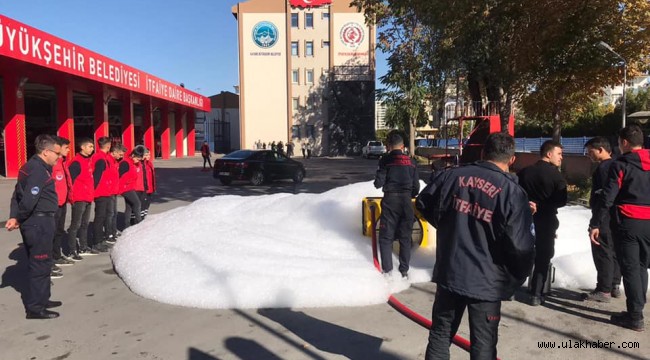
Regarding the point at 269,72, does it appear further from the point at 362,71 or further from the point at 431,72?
the point at 431,72

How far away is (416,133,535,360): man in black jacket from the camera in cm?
272

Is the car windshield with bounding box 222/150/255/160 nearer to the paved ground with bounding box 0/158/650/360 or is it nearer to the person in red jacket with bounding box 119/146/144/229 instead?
the person in red jacket with bounding box 119/146/144/229

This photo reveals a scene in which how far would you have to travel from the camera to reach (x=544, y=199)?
16.2ft

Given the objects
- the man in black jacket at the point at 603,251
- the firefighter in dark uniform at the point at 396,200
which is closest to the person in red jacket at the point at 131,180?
the firefighter in dark uniform at the point at 396,200

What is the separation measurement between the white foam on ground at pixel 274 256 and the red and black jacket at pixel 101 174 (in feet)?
2.68

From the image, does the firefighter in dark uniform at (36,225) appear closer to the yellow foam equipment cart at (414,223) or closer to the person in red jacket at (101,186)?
the person in red jacket at (101,186)

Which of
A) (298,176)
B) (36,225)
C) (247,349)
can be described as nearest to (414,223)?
(247,349)

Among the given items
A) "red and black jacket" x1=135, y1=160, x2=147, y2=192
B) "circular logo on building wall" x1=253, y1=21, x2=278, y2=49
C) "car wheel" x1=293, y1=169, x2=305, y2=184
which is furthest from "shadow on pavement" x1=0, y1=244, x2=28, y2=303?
"circular logo on building wall" x1=253, y1=21, x2=278, y2=49

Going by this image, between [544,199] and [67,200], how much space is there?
5.62m

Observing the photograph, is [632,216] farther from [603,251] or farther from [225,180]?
[225,180]

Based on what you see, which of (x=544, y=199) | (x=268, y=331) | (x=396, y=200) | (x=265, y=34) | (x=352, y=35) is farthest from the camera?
(x=352, y=35)

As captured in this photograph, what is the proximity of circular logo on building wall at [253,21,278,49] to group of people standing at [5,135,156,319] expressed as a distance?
41.6 metres

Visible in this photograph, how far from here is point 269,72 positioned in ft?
159

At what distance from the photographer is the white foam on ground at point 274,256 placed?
Answer: 522 cm
